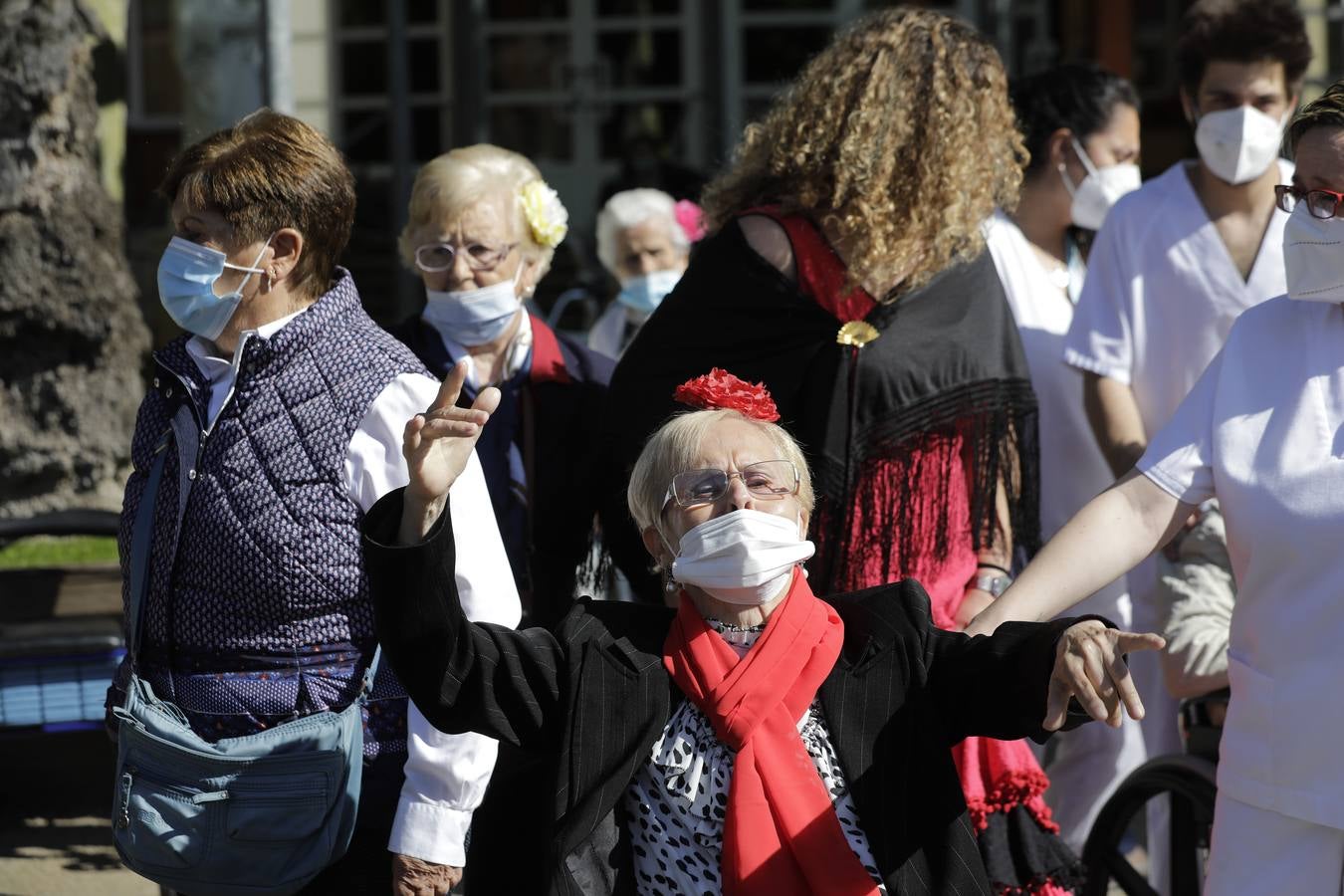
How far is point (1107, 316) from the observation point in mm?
3945

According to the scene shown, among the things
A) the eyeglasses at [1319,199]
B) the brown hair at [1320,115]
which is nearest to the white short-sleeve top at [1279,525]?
the eyeglasses at [1319,199]

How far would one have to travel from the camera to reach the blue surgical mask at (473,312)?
12.8 ft

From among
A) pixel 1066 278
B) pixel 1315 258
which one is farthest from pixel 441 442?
pixel 1066 278

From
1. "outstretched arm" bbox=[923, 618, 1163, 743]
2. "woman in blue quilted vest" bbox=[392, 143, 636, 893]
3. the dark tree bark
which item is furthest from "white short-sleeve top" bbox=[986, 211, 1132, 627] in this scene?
the dark tree bark

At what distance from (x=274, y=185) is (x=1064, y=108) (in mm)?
2487

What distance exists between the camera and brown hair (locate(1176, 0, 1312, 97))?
4035 millimetres

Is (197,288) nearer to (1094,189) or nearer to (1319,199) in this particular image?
(1319,199)

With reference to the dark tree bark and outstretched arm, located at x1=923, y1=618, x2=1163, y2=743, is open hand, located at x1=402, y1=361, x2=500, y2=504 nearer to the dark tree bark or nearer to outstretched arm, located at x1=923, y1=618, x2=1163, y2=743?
outstretched arm, located at x1=923, y1=618, x2=1163, y2=743

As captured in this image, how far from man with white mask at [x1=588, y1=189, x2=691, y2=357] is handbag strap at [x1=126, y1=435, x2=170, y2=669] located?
301 cm

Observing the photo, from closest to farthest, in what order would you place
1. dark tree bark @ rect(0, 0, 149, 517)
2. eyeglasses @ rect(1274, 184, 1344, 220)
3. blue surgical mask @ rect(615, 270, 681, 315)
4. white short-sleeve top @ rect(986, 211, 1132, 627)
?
1. eyeglasses @ rect(1274, 184, 1344, 220)
2. white short-sleeve top @ rect(986, 211, 1132, 627)
3. blue surgical mask @ rect(615, 270, 681, 315)
4. dark tree bark @ rect(0, 0, 149, 517)

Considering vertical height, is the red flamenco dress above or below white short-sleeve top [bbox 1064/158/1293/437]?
below

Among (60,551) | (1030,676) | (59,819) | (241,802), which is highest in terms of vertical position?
(1030,676)

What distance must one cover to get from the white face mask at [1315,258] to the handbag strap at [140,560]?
181 cm

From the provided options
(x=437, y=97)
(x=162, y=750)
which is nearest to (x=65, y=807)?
(x=162, y=750)
